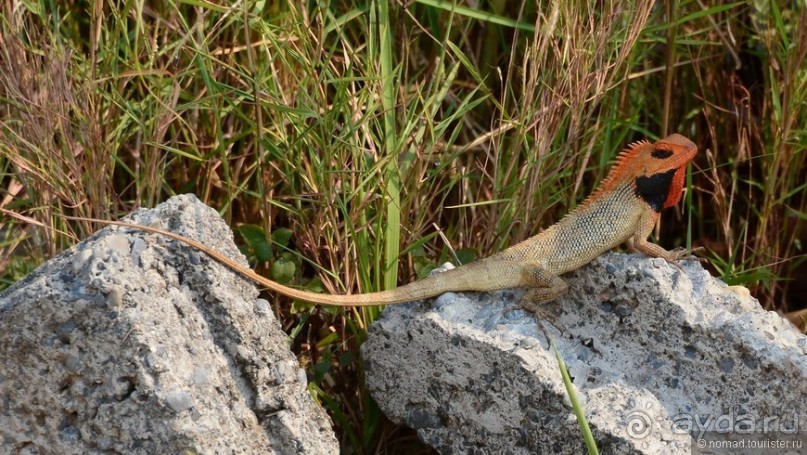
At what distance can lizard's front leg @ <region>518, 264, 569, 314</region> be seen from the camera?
3.68 metres

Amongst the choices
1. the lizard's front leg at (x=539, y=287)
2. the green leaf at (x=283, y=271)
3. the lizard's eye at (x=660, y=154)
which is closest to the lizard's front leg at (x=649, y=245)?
the lizard's eye at (x=660, y=154)

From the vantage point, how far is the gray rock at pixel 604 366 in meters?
3.24

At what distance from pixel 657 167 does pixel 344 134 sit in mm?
1261

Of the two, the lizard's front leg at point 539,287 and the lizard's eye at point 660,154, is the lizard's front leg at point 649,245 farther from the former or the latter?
the lizard's front leg at point 539,287

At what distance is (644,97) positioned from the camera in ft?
16.3

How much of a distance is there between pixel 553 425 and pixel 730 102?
2384mm

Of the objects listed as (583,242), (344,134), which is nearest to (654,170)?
(583,242)

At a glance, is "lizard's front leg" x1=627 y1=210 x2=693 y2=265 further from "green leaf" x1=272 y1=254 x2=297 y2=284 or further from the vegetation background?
"green leaf" x1=272 y1=254 x2=297 y2=284

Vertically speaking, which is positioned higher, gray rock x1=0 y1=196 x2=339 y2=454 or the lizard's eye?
the lizard's eye

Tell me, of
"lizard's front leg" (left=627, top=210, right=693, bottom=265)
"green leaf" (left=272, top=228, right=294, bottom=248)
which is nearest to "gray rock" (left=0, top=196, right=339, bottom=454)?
"green leaf" (left=272, top=228, right=294, bottom=248)

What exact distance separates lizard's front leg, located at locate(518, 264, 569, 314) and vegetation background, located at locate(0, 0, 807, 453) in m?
0.33

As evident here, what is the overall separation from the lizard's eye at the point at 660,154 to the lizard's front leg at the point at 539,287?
683 mm

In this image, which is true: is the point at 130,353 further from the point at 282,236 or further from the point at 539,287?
the point at 539,287

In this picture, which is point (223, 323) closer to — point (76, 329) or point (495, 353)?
point (76, 329)
